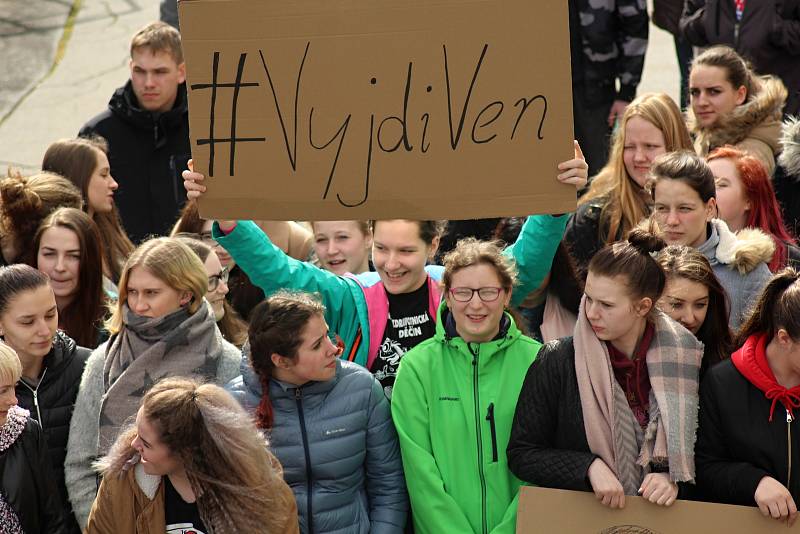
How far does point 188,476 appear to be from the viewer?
3891 mm

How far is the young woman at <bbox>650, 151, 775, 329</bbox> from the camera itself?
4.74 m

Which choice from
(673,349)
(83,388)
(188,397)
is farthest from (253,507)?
(673,349)

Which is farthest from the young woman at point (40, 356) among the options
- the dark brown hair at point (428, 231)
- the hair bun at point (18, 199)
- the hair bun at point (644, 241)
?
the hair bun at point (644, 241)

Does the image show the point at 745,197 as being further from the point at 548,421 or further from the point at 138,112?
the point at 138,112

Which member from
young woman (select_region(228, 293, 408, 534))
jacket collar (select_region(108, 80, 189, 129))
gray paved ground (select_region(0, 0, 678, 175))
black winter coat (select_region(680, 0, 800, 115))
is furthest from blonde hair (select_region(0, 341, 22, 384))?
gray paved ground (select_region(0, 0, 678, 175))

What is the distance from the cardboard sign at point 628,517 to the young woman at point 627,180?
1.52 meters

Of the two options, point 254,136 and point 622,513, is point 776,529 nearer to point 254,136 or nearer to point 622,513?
point 622,513

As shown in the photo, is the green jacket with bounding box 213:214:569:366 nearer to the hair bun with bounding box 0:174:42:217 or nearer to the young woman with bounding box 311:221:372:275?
the young woman with bounding box 311:221:372:275

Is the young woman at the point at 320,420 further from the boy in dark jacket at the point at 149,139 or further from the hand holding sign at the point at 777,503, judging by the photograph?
the boy in dark jacket at the point at 149,139

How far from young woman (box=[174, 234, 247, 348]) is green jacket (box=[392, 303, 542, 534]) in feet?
3.67

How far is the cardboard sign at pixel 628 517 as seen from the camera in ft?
12.3

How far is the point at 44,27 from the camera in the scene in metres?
12.7

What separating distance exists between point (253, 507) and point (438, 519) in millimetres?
703

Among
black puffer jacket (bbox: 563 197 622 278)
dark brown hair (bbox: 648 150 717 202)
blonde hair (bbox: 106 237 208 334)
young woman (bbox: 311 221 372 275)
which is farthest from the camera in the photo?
young woman (bbox: 311 221 372 275)
